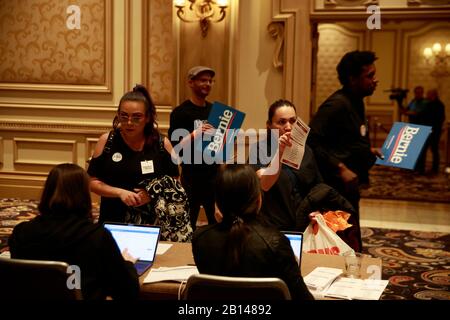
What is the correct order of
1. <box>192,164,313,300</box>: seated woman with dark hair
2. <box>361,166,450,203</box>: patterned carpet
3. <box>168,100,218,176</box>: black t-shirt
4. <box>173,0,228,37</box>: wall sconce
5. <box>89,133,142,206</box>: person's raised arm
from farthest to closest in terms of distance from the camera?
<box>361,166,450,203</box>: patterned carpet < <box>173,0,228,37</box>: wall sconce < <box>168,100,218,176</box>: black t-shirt < <box>89,133,142,206</box>: person's raised arm < <box>192,164,313,300</box>: seated woman with dark hair

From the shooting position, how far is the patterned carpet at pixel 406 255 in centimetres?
427

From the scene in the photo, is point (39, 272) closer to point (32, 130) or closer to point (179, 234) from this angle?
point (179, 234)

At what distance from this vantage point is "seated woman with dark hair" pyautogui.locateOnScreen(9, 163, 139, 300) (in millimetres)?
2123

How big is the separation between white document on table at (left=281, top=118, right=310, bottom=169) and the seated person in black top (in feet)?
0.09

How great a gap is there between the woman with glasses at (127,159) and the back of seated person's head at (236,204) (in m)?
1.05

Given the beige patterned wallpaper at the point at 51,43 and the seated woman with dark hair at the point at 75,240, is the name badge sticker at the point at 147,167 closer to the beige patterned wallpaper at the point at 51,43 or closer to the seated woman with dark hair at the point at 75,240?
the seated woman with dark hair at the point at 75,240

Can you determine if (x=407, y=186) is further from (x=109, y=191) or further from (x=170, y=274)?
(x=170, y=274)

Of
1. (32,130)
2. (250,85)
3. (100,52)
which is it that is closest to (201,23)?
(250,85)

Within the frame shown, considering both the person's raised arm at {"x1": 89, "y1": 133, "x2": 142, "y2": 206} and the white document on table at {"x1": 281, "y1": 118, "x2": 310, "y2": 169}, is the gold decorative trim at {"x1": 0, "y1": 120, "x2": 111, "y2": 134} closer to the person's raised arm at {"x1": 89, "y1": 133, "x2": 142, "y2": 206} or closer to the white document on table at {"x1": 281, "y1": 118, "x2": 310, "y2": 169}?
the person's raised arm at {"x1": 89, "y1": 133, "x2": 142, "y2": 206}

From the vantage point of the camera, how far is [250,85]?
6.30 m

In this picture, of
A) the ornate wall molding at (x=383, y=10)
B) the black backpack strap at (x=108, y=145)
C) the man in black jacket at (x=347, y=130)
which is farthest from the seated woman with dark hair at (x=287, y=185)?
the ornate wall molding at (x=383, y=10)

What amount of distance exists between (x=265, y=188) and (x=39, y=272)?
4.48 feet

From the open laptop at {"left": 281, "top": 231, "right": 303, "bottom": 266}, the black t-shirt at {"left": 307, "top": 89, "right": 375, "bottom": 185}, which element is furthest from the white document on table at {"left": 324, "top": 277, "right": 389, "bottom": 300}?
the black t-shirt at {"left": 307, "top": 89, "right": 375, "bottom": 185}
